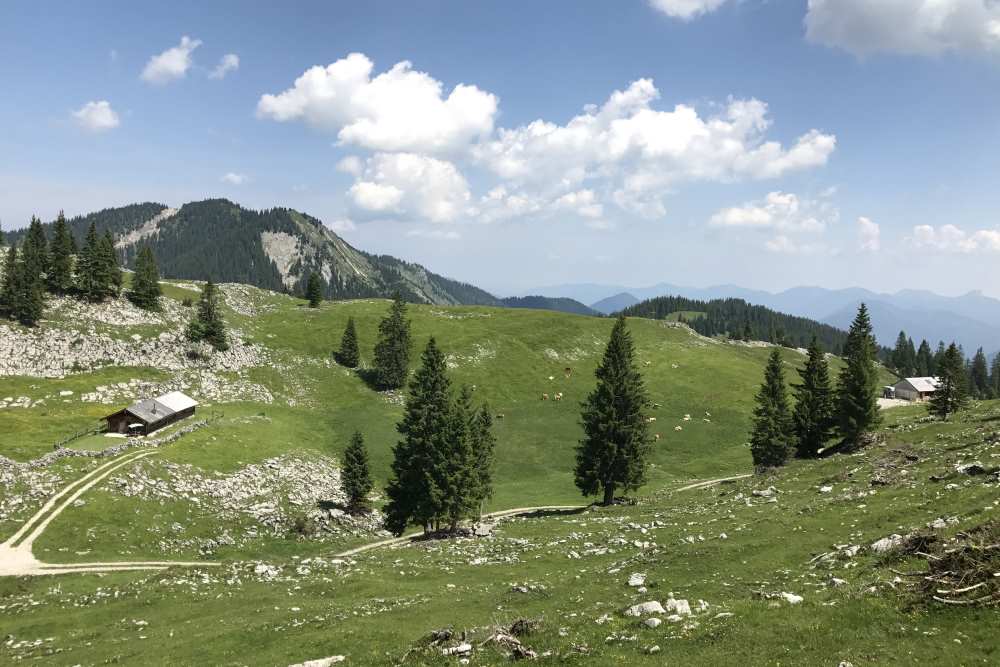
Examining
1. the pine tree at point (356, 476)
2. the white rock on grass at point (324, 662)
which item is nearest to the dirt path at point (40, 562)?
the pine tree at point (356, 476)

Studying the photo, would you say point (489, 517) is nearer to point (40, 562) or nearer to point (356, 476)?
point (356, 476)

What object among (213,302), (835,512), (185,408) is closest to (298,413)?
(185,408)

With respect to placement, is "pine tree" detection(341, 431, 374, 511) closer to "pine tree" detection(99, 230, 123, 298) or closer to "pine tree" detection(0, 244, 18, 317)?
"pine tree" detection(0, 244, 18, 317)

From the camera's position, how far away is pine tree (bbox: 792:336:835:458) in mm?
71938

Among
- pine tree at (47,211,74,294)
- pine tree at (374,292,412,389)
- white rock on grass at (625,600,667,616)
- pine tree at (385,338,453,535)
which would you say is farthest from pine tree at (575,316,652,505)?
pine tree at (47,211,74,294)

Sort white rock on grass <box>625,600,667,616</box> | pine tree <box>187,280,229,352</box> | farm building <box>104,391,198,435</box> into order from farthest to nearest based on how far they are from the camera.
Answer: pine tree <box>187,280,229,352</box> → farm building <box>104,391,198,435</box> → white rock on grass <box>625,600,667,616</box>

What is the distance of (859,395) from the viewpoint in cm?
6544

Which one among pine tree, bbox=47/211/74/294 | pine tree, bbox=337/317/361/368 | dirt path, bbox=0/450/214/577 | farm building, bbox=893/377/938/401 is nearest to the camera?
dirt path, bbox=0/450/214/577

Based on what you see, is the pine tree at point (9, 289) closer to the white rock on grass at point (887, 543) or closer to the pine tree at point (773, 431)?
the pine tree at point (773, 431)

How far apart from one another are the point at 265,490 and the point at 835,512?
198ft

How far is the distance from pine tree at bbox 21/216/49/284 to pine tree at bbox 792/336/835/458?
12285cm

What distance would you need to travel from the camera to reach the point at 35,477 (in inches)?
2207

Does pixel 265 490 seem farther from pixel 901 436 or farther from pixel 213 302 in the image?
pixel 901 436

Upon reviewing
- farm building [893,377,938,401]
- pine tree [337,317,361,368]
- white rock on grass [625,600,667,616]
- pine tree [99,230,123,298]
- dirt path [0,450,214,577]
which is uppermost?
pine tree [99,230,123,298]
